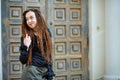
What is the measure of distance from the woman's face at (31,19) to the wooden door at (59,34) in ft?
8.42

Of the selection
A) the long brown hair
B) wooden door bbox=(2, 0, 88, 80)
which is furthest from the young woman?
wooden door bbox=(2, 0, 88, 80)

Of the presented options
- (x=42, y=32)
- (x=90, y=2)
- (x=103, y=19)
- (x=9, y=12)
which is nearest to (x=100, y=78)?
(x=103, y=19)

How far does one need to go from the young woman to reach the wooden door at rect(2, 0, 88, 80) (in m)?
2.58

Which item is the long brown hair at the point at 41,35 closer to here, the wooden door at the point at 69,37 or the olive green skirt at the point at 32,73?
the olive green skirt at the point at 32,73

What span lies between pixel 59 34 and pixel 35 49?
3.00 metres

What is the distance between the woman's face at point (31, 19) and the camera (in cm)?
349

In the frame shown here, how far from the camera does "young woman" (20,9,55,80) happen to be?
3.40m

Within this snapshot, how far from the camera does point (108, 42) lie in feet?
21.6

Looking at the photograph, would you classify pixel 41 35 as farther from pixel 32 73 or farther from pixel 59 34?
pixel 59 34

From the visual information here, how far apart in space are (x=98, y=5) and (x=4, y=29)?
238 centimetres

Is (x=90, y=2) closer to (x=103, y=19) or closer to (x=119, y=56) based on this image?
(x=103, y=19)

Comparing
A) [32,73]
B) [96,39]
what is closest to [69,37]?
[96,39]

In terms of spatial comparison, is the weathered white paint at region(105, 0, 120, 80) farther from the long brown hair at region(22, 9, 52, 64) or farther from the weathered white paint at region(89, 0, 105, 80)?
the long brown hair at region(22, 9, 52, 64)

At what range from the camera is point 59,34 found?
21.1ft
